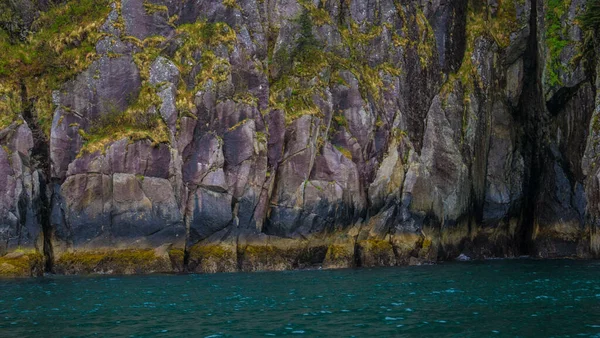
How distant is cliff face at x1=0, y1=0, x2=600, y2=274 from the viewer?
130 feet

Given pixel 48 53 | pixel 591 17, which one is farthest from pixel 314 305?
pixel 591 17

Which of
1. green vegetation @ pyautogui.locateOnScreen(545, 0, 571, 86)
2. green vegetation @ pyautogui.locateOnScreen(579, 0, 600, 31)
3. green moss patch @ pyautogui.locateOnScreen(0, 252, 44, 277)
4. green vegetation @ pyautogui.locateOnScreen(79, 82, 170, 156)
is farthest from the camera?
green vegetation @ pyautogui.locateOnScreen(545, 0, 571, 86)

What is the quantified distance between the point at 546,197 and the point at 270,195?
23.2m

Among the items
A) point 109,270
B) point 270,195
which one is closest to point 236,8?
point 270,195

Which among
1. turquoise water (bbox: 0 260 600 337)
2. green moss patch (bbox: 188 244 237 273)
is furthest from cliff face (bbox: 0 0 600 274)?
turquoise water (bbox: 0 260 600 337)

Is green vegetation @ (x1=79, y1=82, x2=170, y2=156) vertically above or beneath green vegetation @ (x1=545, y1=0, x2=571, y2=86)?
beneath

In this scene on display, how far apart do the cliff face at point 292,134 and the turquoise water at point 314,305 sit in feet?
20.1

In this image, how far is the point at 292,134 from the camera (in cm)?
4428

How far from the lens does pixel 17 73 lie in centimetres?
4288

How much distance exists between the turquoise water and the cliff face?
6.14 meters

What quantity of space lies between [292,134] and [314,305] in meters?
23.0

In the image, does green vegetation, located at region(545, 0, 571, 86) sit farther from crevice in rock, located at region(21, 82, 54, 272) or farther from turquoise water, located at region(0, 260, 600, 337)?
crevice in rock, located at region(21, 82, 54, 272)

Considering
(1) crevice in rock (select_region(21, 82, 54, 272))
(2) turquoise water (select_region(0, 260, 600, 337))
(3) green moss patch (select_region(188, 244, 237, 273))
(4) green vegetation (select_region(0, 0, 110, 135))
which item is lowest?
(2) turquoise water (select_region(0, 260, 600, 337))

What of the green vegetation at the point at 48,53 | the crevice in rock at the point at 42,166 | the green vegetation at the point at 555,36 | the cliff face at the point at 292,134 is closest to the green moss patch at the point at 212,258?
the cliff face at the point at 292,134
